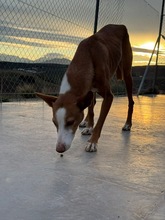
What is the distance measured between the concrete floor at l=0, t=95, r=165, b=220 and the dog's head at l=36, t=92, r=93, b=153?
15 cm

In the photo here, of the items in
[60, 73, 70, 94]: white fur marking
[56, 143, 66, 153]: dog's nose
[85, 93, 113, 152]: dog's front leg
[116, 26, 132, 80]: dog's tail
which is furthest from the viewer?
[116, 26, 132, 80]: dog's tail

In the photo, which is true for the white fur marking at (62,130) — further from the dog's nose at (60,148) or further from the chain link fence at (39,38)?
the chain link fence at (39,38)

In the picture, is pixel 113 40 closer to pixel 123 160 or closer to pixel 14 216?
pixel 123 160

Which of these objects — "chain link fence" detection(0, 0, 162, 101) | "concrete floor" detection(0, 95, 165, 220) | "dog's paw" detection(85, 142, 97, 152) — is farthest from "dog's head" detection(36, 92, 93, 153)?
"chain link fence" detection(0, 0, 162, 101)

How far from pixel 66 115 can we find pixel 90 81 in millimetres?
577

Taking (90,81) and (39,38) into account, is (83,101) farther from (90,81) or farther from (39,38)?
(39,38)

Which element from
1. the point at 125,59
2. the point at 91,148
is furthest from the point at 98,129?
the point at 125,59

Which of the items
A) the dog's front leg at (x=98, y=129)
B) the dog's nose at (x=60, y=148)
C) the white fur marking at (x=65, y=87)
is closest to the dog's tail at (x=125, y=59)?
the dog's front leg at (x=98, y=129)

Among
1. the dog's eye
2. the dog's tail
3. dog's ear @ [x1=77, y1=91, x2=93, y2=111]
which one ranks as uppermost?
dog's ear @ [x1=77, y1=91, x2=93, y2=111]

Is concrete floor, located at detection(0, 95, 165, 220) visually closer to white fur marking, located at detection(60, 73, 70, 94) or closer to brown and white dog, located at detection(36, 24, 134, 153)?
brown and white dog, located at detection(36, 24, 134, 153)

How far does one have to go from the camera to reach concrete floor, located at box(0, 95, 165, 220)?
1671mm

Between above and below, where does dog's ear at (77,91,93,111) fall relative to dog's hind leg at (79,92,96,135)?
above

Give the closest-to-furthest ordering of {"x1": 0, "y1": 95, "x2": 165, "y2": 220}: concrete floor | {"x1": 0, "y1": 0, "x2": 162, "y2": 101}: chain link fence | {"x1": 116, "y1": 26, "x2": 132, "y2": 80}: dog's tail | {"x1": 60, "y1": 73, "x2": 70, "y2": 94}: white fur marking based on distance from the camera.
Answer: {"x1": 0, "y1": 95, "x2": 165, "y2": 220}: concrete floor → {"x1": 60, "y1": 73, "x2": 70, "y2": 94}: white fur marking → {"x1": 116, "y1": 26, "x2": 132, "y2": 80}: dog's tail → {"x1": 0, "y1": 0, "x2": 162, "y2": 101}: chain link fence

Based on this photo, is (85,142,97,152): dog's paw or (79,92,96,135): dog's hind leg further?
(79,92,96,135): dog's hind leg
